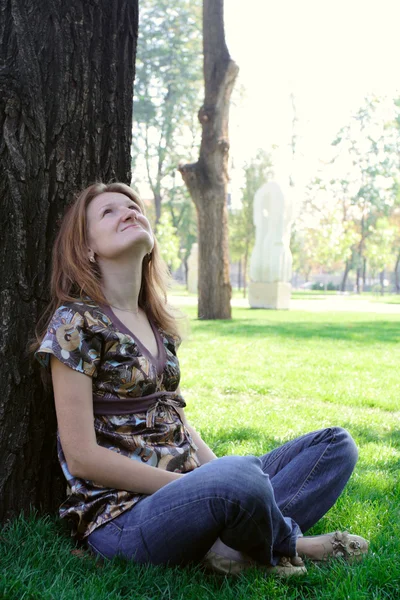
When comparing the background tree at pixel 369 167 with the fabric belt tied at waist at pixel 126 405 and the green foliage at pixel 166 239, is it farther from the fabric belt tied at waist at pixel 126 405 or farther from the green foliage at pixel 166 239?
the fabric belt tied at waist at pixel 126 405

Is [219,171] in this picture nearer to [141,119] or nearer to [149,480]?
[149,480]

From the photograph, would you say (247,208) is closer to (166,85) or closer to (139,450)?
(166,85)

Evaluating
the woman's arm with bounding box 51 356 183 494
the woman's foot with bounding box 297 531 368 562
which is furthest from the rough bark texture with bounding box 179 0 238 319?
the woman's arm with bounding box 51 356 183 494

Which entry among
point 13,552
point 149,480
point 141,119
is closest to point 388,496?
point 149,480

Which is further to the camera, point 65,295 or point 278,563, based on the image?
point 65,295

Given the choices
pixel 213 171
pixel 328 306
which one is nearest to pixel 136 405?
pixel 213 171

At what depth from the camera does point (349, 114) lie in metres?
45.2

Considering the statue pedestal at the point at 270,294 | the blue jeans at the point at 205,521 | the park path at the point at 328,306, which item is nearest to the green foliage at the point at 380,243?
the park path at the point at 328,306

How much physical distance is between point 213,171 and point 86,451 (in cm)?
1158

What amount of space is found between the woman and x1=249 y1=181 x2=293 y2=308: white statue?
1628cm

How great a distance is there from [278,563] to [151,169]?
40.3m

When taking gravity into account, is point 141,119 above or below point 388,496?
above

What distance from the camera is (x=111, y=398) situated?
7.36 feet

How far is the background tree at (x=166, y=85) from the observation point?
A: 35.0 meters
